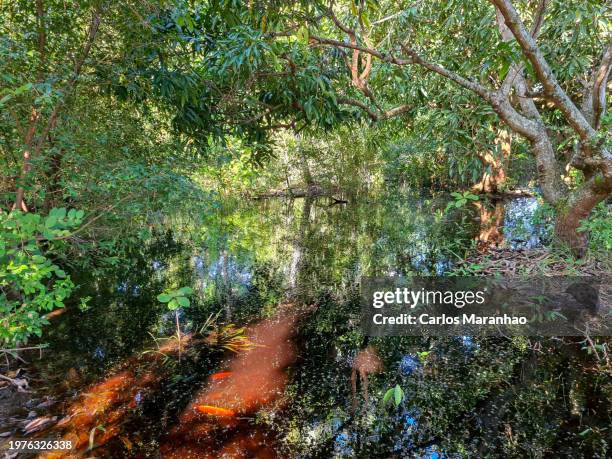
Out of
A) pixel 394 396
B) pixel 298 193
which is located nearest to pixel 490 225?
pixel 394 396

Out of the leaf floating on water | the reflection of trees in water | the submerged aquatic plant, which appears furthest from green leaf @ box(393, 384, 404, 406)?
the reflection of trees in water

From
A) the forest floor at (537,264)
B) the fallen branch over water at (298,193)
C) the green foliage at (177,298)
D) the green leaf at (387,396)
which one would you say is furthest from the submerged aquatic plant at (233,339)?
the fallen branch over water at (298,193)

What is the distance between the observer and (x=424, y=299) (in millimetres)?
3520

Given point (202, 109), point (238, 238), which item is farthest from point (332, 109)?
point (238, 238)

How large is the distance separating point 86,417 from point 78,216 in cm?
120

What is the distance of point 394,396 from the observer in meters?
2.19

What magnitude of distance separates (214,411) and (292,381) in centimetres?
55

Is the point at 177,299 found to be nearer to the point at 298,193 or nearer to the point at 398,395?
the point at 398,395

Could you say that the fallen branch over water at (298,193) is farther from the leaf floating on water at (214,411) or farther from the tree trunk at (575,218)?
the leaf floating on water at (214,411)

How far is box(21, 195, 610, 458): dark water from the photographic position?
1.87 meters

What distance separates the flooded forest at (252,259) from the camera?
76.4 inches

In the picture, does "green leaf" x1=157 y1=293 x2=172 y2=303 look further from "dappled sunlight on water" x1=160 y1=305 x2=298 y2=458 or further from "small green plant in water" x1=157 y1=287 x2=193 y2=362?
"dappled sunlight on water" x1=160 y1=305 x2=298 y2=458

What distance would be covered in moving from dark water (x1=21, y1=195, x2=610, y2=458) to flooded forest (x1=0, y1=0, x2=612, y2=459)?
0.01 m

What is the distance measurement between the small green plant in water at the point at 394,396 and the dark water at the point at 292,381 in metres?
0.03
